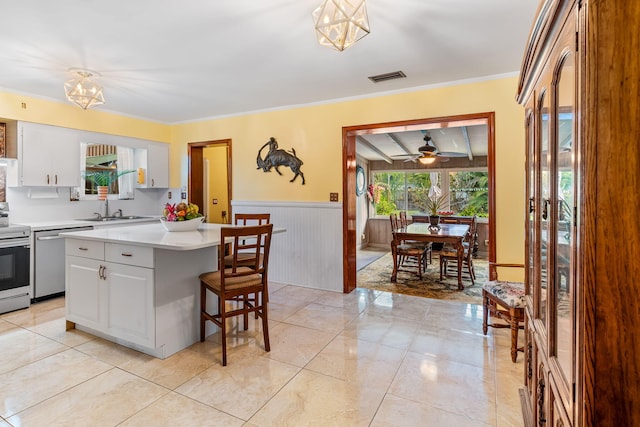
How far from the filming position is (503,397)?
1.99 m

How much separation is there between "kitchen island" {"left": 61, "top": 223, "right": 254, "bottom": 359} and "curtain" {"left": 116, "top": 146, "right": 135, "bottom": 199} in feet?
8.28

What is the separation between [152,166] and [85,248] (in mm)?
2849

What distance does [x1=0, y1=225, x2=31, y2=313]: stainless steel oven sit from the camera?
131 inches

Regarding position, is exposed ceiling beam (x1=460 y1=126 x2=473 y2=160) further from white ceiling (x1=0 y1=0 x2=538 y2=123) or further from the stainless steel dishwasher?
the stainless steel dishwasher

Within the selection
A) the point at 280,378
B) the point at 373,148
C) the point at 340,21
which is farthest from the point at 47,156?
the point at 373,148

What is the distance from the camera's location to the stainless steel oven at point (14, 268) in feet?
10.9

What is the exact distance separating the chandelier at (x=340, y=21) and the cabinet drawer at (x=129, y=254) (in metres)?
1.85

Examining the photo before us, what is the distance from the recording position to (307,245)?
14.3ft

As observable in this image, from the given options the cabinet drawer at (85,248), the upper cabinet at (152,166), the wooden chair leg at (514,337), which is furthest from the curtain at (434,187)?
the cabinet drawer at (85,248)

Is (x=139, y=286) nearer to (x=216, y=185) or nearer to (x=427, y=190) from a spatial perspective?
(x=216, y=185)

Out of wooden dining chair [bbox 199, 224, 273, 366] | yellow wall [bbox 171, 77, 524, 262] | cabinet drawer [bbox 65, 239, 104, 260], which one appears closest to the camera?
wooden dining chair [bbox 199, 224, 273, 366]

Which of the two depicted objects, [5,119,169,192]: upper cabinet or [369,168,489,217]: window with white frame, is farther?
[369,168,489,217]: window with white frame

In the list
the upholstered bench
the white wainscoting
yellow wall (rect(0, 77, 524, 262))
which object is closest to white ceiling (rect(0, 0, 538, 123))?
yellow wall (rect(0, 77, 524, 262))

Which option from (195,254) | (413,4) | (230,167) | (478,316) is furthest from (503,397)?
(230,167)
